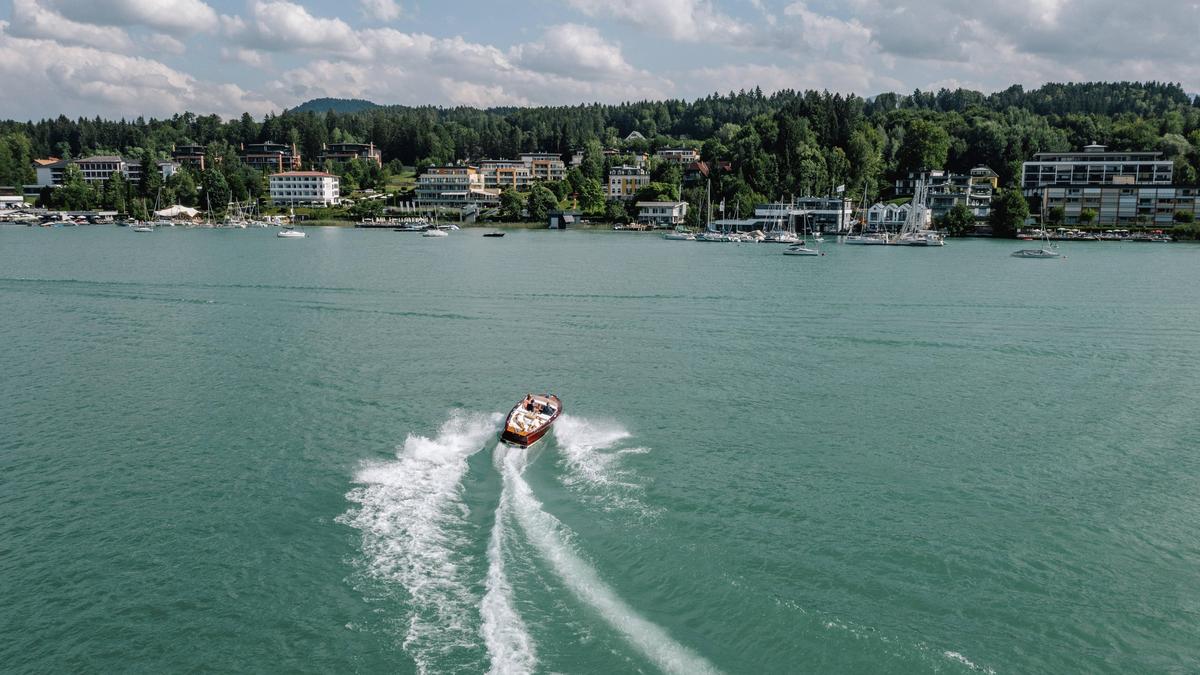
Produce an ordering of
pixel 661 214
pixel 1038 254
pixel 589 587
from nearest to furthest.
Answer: pixel 589 587 → pixel 1038 254 → pixel 661 214

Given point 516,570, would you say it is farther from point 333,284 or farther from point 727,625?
point 333,284

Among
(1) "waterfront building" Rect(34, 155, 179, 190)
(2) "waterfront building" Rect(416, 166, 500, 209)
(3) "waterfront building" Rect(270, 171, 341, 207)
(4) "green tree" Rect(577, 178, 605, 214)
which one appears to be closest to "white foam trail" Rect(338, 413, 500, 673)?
(4) "green tree" Rect(577, 178, 605, 214)

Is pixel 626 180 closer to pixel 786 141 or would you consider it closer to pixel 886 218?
pixel 786 141

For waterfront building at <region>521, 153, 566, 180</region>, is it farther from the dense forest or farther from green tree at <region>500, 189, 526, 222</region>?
green tree at <region>500, 189, 526, 222</region>

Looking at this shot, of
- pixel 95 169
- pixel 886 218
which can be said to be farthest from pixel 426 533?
pixel 95 169

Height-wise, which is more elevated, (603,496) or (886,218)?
(886,218)

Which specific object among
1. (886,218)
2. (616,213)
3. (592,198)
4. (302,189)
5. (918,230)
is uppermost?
(302,189)

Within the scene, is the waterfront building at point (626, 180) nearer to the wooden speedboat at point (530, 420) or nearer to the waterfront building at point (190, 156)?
the waterfront building at point (190, 156)

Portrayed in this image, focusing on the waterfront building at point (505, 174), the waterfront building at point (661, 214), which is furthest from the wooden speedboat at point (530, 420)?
the waterfront building at point (505, 174)
